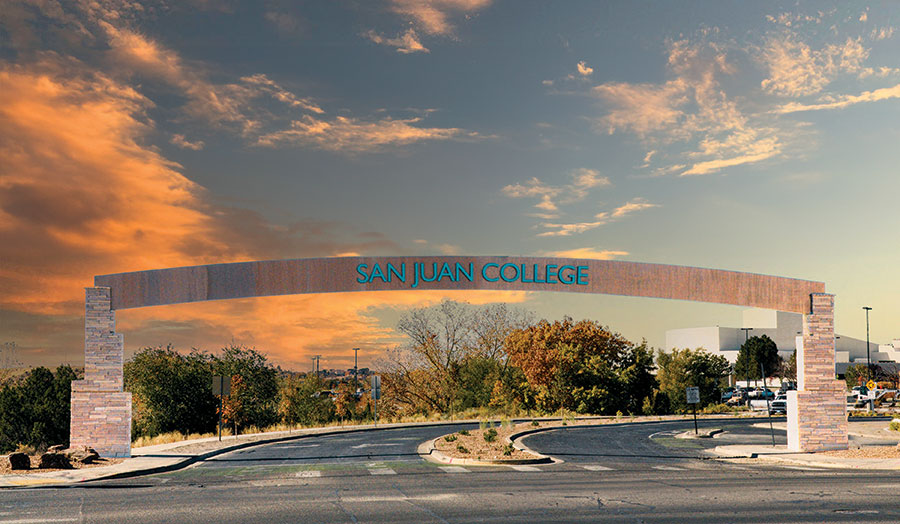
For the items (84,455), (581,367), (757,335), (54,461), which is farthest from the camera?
(757,335)

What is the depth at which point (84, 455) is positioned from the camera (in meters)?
25.5

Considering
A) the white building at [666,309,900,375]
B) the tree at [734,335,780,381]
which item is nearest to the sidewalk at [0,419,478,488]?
the tree at [734,335,780,381]

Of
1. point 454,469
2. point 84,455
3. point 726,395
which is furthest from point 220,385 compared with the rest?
point 726,395

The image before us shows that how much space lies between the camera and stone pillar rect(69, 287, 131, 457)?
87.1 feet

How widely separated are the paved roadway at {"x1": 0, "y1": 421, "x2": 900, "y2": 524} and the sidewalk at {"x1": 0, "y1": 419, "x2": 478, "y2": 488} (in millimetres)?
900

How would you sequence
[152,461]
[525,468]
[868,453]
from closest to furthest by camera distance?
[525,468] → [152,461] → [868,453]

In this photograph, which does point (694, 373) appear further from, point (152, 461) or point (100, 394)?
point (100, 394)

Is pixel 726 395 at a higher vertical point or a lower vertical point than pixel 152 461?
lower

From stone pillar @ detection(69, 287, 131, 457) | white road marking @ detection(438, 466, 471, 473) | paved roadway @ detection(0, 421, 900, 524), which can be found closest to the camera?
paved roadway @ detection(0, 421, 900, 524)

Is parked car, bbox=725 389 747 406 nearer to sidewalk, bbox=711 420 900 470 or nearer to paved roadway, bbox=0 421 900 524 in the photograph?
sidewalk, bbox=711 420 900 470

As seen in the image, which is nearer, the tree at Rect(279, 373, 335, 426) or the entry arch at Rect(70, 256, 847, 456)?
the entry arch at Rect(70, 256, 847, 456)

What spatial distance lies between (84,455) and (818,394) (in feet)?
83.5

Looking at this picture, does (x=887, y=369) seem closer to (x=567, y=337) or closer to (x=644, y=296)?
(x=567, y=337)

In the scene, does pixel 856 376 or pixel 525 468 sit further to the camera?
pixel 856 376
